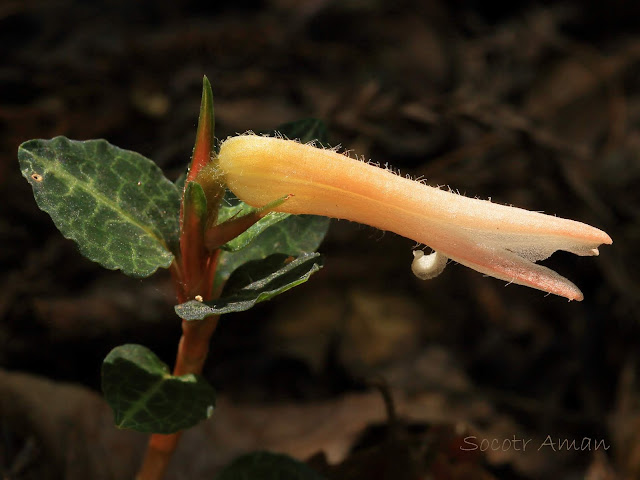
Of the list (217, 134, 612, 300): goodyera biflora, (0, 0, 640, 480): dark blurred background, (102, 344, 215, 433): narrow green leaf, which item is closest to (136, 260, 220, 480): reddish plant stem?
(102, 344, 215, 433): narrow green leaf

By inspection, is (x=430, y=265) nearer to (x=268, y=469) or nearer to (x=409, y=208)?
(x=409, y=208)

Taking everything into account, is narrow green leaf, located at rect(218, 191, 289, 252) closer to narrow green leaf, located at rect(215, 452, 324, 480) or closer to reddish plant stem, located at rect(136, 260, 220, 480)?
reddish plant stem, located at rect(136, 260, 220, 480)

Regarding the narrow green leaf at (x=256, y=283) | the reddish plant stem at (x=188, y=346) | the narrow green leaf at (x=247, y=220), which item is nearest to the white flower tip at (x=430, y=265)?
the narrow green leaf at (x=256, y=283)

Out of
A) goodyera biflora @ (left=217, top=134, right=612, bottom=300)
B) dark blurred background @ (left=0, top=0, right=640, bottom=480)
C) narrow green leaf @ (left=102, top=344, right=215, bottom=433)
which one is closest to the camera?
goodyera biflora @ (left=217, top=134, right=612, bottom=300)

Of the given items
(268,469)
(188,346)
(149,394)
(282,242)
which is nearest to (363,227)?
(282,242)

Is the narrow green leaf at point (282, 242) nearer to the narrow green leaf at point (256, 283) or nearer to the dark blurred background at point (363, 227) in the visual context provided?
the narrow green leaf at point (256, 283)

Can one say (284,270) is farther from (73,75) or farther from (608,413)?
(73,75)
